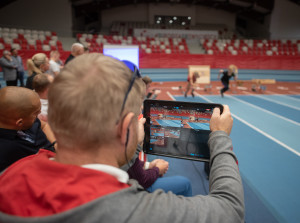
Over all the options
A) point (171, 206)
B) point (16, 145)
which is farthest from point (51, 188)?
point (16, 145)

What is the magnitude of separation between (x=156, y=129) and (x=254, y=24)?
29.1 meters

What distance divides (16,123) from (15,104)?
15cm

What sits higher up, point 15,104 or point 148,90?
point 15,104

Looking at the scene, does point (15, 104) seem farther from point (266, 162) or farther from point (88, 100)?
point (266, 162)

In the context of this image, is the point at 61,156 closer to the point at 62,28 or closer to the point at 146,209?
the point at 146,209

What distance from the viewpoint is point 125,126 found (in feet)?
2.22

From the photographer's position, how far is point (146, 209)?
63 cm

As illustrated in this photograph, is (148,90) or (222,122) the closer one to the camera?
(222,122)

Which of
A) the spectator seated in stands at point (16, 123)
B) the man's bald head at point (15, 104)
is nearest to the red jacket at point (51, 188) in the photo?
the spectator seated in stands at point (16, 123)

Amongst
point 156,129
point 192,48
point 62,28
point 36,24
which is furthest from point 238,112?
point 36,24

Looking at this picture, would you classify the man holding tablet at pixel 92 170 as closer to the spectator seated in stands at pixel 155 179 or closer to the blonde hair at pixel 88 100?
the blonde hair at pixel 88 100

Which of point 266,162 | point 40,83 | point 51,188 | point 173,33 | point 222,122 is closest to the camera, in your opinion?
point 51,188

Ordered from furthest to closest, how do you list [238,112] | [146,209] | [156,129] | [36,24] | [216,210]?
[36,24] < [238,112] < [156,129] < [216,210] < [146,209]

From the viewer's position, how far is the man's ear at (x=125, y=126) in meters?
0.68
